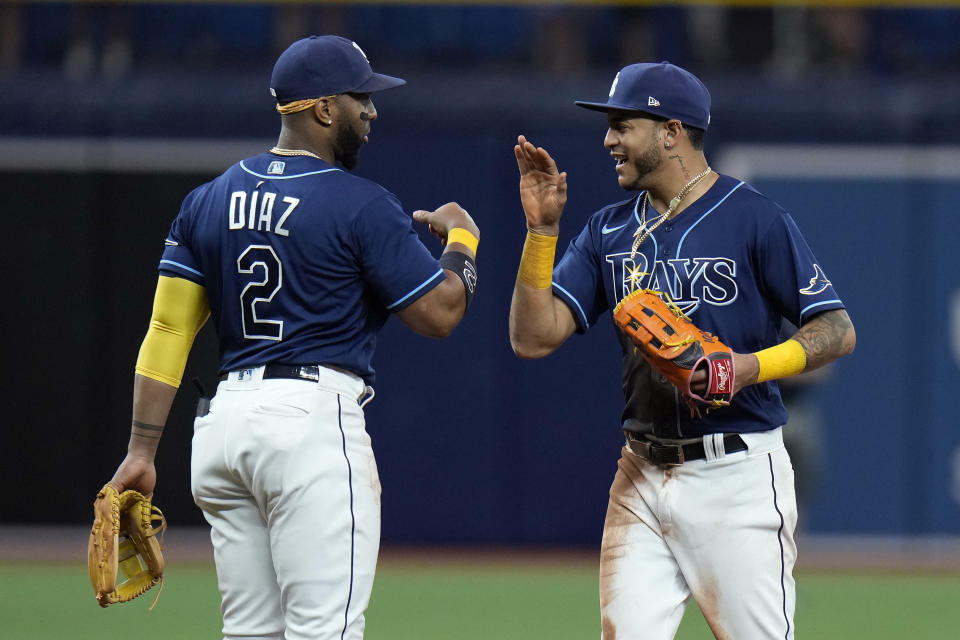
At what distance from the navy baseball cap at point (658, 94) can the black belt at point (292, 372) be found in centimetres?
117

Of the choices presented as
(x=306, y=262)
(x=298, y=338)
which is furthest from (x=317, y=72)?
(x=298, y=338)

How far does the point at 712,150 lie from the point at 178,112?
11.9ft

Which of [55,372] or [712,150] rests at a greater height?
[712,150]

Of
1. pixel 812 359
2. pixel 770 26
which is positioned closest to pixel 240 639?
pixel 812 359

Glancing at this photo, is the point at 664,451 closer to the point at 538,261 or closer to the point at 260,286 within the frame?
the point at 538,261

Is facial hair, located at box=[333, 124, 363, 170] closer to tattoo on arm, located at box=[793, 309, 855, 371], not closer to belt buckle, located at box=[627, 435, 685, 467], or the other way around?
belt buckle, located at box=[627, 435, 685, 467]

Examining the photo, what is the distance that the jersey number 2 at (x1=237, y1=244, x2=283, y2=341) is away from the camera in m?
3.62

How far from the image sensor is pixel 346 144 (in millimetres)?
3840

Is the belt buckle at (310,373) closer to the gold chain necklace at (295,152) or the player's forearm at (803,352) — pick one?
the gold chain necklace at (295,152)

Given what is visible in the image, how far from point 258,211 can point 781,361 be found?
1.51 meters

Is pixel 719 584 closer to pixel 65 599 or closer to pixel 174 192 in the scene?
pixel 65 599

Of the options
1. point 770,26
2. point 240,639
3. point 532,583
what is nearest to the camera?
point 240,639

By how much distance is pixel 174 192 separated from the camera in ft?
29.4

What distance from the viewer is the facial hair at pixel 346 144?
3.82 metres
